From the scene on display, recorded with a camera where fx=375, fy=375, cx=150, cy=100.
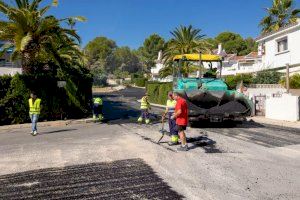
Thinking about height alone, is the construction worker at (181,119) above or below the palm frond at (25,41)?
below

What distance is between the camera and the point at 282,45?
29.5 m

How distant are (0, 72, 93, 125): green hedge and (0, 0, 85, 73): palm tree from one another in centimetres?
98

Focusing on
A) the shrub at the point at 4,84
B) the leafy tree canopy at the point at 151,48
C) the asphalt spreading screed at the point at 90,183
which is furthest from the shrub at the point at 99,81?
the asphalt spreading screed at the point at 90,183

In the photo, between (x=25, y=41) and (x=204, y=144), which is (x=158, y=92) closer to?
(x=25, y=41)

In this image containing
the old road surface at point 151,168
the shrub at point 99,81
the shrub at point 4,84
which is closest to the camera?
the old road surface at point 151,168

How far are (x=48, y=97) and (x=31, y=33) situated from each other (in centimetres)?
356

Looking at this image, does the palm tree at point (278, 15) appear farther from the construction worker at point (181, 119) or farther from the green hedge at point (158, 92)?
the construction worker at point (181, 119)

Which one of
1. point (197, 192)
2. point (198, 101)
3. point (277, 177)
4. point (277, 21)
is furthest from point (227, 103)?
point (277, 21)

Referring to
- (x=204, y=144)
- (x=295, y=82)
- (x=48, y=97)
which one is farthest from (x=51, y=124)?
→ (x=295, y=82)

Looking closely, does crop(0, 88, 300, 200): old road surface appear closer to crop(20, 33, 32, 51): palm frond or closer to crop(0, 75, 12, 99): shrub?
crop(20, 33, 32, 51): palm frond

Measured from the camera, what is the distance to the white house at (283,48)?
89.0ft

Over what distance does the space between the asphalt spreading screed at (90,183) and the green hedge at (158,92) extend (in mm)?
25614

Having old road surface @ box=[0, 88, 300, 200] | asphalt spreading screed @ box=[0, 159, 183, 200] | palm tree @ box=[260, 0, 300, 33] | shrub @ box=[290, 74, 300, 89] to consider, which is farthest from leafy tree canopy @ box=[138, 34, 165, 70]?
asphalt spreading screed @ box=[0, 159, 183, 200]

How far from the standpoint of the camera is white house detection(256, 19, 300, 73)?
27.1 meters
